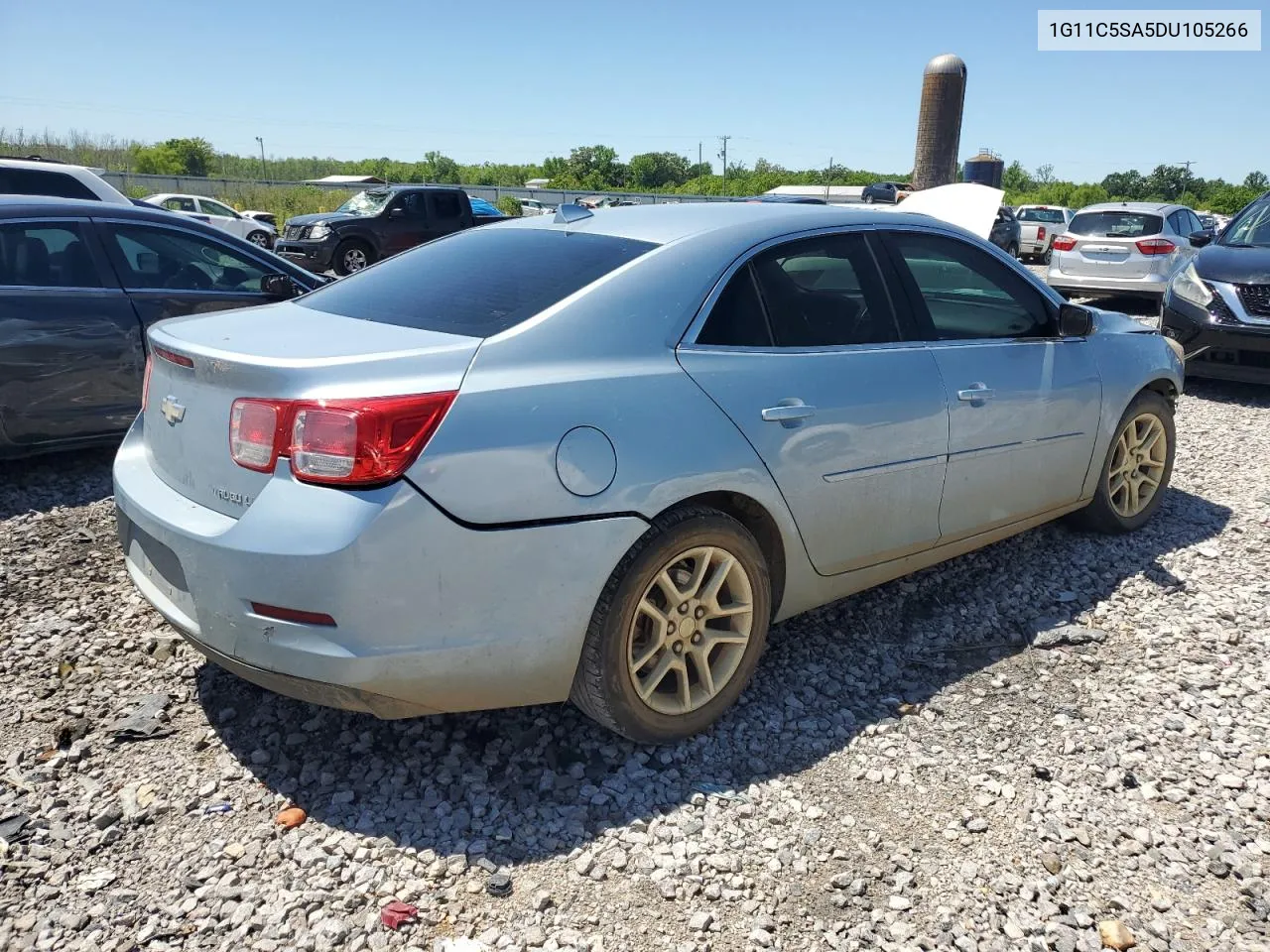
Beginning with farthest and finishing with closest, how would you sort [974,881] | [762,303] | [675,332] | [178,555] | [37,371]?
[37,371], [762,303], [675,332], [178,555], [974,881]

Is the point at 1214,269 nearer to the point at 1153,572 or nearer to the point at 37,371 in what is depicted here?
the point at 1153,572

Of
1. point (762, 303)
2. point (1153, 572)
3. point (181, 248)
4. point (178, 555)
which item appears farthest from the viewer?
point (181, 248)

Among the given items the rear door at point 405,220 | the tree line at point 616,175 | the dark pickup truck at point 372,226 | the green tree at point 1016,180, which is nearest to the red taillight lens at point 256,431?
the dark pickup truck at point 372,226

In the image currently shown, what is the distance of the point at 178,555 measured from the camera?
8.49 feet

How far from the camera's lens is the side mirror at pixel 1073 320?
4.10m

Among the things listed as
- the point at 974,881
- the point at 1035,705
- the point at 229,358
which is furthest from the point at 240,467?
the point at 1035,705

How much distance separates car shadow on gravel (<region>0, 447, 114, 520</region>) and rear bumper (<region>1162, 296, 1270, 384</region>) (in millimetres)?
7986

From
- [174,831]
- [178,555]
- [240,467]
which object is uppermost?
[240,467]

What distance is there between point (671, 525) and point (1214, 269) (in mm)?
7418

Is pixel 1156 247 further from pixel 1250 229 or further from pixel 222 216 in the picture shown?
pixel 222 216

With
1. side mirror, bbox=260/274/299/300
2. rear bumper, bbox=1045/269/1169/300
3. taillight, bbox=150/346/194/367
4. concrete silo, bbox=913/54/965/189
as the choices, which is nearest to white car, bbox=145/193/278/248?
concrete silo, bbox=913/54/965/189

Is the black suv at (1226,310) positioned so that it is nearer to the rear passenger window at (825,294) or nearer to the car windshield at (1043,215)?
the rear passenger window at (825,294)

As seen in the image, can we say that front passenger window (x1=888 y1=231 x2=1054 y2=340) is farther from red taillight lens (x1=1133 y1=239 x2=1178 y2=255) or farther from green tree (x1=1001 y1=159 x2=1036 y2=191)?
green tree (x1=1001 y1=159 x2=1036 y2=191)

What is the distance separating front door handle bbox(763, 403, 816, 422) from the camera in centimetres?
295
